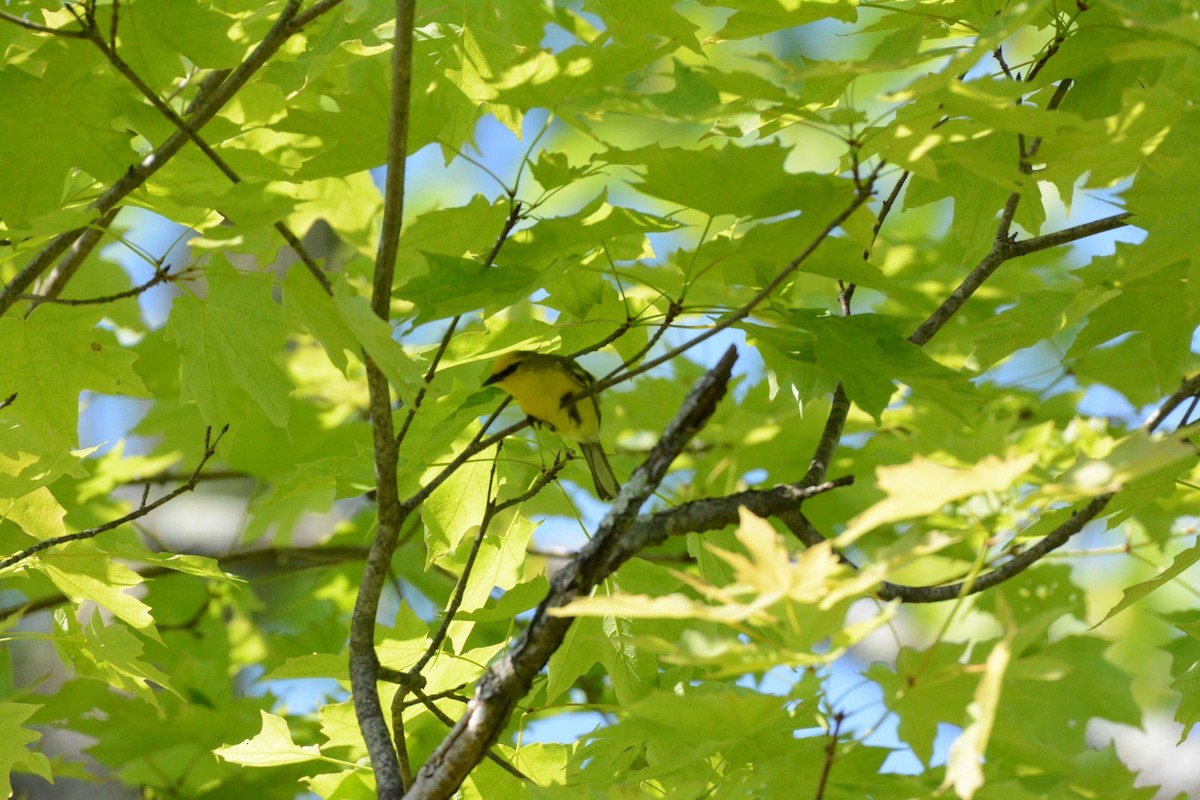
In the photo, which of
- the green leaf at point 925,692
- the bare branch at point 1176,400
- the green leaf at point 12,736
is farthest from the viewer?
the green leaf at point 12,736

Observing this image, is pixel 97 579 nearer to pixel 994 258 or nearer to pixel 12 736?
pixel 12 736

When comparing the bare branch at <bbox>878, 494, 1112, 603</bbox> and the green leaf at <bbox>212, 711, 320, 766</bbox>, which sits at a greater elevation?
the green leaf at <bbox>212, 711, 320, 766</bbox>

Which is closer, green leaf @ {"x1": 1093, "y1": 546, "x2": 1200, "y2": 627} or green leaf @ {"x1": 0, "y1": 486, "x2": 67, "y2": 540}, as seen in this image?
green leaf @ {"x1": 1093, "y1": 546, "x2": 1200, "y2": 627}

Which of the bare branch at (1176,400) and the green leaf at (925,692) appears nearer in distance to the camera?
the green leaf at (925,692)

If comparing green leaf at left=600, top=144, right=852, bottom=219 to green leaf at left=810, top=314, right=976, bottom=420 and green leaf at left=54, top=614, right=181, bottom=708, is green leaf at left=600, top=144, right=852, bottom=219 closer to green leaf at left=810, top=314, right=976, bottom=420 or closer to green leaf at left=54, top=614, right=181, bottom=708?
green leaf at left=810, top=314, right=976, bottom=420

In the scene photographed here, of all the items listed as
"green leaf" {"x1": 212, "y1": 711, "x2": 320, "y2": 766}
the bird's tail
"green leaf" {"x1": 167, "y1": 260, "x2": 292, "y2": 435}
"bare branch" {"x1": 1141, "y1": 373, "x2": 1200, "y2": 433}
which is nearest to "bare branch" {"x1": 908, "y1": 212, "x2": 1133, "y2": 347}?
"bare branch" {"x1": 1141, "y1": 373, "x2": 1200, "y2": 433}

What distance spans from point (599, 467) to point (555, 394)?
11.4 inches

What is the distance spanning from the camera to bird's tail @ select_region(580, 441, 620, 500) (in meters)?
2.40

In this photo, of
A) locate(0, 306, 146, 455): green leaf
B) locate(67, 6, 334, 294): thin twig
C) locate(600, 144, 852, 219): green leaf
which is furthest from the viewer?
locate(0, 306, 146, 455): green leaf

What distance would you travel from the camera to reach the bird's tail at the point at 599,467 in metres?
2.40

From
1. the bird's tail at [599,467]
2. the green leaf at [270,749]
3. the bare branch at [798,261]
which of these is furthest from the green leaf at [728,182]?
the green leaf at [270,749]

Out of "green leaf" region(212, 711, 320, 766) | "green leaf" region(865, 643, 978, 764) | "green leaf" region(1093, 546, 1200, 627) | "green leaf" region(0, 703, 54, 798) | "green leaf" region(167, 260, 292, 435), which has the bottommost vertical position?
"green leaf" region(865, 643, 978, 764)

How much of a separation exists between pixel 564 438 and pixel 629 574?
1.98 ft

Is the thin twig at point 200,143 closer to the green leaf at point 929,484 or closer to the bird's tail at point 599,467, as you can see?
the green leaf at point 929,484
